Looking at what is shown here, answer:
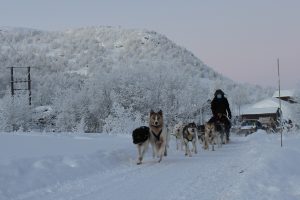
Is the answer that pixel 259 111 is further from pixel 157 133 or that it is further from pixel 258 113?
pixel 157 133

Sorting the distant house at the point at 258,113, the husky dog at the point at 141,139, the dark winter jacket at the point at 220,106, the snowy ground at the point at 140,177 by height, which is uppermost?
the dark winter jacket at the point at 220,106

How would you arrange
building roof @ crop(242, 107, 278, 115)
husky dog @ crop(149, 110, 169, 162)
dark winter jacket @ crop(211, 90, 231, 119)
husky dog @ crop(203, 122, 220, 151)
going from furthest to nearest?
building roof @ crop(242, 107, 278, 115) → dark winter jacket @ crop(211, 90, 231, 119) → husky dog @ crop(203, 122, 220, 151) → husky dog @ crop(149, 110, 169, 162)

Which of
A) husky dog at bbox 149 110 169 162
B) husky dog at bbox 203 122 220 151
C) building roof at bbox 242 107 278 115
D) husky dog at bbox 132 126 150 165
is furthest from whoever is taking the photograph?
building roof at bbox 242 107 278 115

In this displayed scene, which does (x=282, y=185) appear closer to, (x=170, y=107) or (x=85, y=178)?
(x=85, y=178)

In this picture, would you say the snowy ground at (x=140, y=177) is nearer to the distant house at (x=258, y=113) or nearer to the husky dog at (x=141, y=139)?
the husky dog at (x=141, y=139)

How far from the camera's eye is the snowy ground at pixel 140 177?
7309mm

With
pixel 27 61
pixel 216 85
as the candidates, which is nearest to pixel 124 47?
pixel 27 61

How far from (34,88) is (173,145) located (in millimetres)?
79356

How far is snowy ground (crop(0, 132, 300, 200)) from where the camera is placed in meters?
7.31

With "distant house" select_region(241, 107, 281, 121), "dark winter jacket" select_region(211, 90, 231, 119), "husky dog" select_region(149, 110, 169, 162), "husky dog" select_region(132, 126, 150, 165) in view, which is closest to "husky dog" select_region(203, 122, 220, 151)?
"dark winter jacket" select_region(211, 90, 231, 119)

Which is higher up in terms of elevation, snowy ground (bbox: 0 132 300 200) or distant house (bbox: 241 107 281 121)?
snowy ground (bbox: 0 132 300 200)

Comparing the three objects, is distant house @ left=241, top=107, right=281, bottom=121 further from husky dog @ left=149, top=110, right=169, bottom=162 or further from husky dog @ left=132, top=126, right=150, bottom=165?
husky dog @ left=132, top=126, right=150, bottom=165

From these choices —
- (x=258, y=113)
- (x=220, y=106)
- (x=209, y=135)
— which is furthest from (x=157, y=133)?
(x=258, y=113)

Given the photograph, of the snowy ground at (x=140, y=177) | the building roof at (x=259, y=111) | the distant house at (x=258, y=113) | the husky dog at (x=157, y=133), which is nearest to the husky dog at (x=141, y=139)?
the husky dog at (x=157, y=133)
